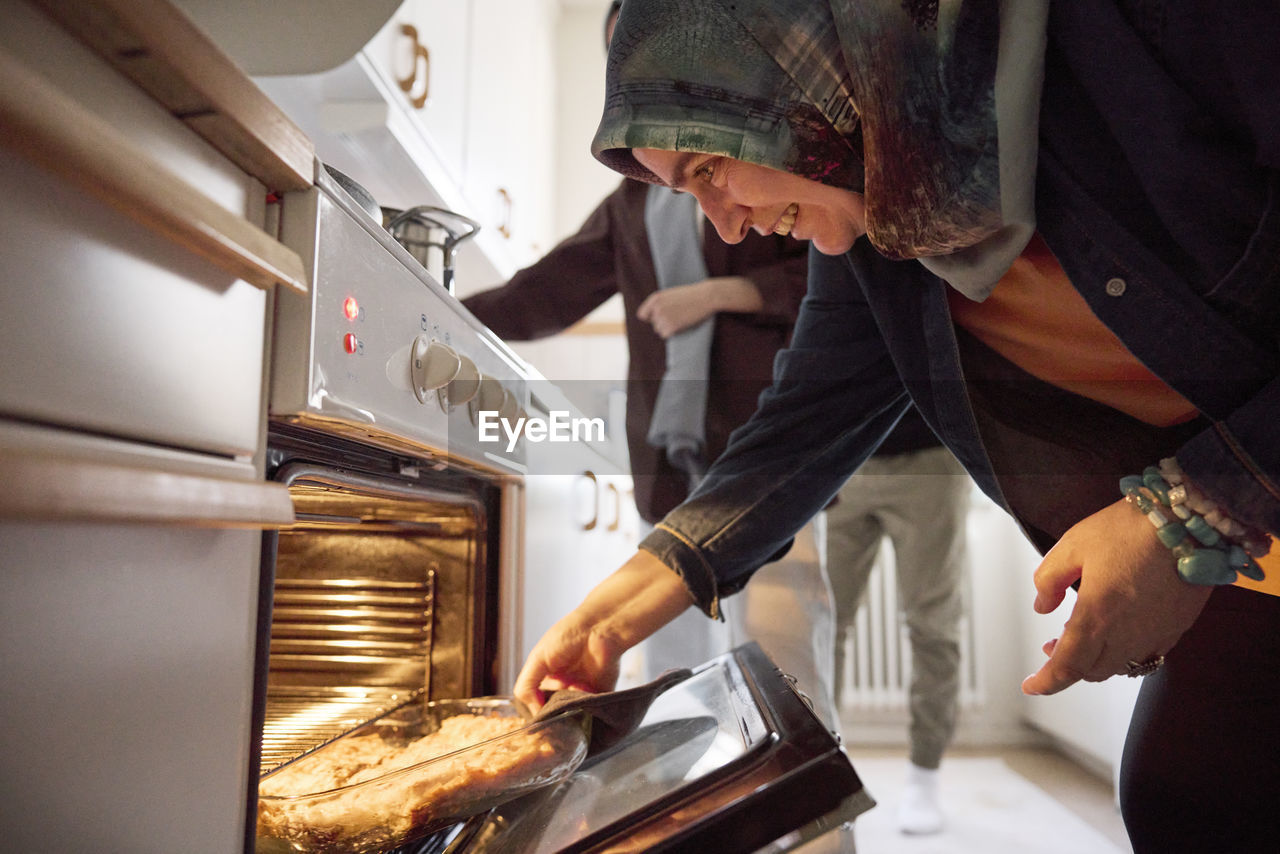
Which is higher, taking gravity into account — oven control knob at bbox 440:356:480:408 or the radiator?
oven control knob at bbox 440:356:480:408

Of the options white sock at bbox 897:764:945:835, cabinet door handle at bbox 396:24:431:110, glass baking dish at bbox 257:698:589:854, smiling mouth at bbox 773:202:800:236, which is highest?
cabinet door handle at bbox 396:24:431:110

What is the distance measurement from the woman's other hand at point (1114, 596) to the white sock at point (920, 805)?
5.48ft

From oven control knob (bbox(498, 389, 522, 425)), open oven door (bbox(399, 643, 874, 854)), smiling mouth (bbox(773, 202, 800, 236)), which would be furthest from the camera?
oven control knob (bbox(498, 389, 522, 425))

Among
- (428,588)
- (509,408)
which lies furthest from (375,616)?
(509,408)

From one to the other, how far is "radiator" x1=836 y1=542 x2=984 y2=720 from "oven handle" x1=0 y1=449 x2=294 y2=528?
263 cm

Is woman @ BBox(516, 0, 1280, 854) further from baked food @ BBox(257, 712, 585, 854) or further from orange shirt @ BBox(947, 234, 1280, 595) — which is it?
baked food @ BBox(257, 712, 585, 854)

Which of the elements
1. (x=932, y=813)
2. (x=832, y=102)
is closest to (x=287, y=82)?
(x=832, y=102)

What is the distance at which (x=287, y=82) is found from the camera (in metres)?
1.16

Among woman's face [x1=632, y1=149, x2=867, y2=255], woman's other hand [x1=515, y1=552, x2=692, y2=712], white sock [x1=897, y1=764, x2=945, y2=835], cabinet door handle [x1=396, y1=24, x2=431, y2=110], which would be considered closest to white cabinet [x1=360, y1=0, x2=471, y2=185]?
cabinet door handle [x1=396, y1=24, x2=431, y2=110]

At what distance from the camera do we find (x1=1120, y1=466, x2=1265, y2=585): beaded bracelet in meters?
0.43

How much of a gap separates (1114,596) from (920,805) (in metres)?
1.76

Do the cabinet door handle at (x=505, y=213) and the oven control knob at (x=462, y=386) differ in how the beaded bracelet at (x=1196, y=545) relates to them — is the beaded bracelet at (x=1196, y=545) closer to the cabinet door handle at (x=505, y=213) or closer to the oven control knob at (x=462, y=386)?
the oven control knob at (x=462, y=386)

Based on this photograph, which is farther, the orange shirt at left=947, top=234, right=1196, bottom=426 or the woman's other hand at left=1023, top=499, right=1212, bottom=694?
the orange shirt at left=947, top=234, right=1196, bottom=426

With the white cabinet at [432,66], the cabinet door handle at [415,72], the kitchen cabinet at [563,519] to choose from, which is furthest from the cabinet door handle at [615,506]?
the cabinet door handle at [415,72]
